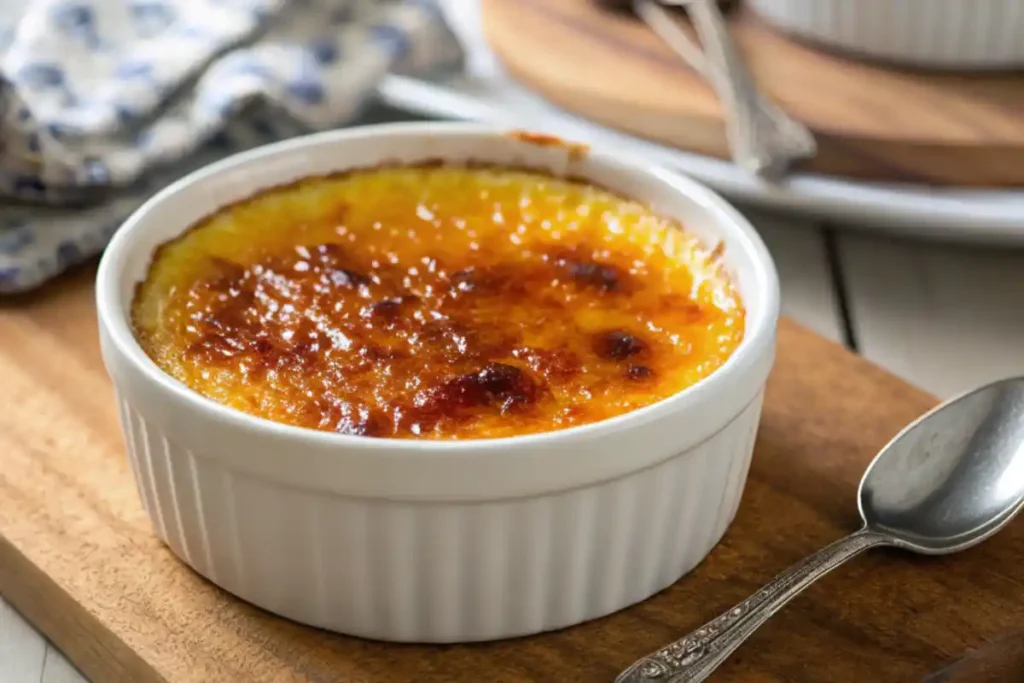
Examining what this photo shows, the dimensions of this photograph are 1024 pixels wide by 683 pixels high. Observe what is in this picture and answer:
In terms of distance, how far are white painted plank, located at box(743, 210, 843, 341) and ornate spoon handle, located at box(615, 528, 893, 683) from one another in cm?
48

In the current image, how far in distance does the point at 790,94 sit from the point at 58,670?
3.44 feet

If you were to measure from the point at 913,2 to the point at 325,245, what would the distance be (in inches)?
32.1

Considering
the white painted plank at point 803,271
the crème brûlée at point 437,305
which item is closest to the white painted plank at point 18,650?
the crème brûlée at point 437,305

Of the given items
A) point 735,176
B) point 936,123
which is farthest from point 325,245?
point 936,123

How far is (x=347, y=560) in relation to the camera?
1.02 metres

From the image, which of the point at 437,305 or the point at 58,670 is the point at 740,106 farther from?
the point at 58,670

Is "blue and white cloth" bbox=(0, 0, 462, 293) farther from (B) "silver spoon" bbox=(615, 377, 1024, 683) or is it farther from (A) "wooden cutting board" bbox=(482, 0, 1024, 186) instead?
(B) "silver spoon" bbox=(615, 377, 1024, 683)

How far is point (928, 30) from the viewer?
169cm

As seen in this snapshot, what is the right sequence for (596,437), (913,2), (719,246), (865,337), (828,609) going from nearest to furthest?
1. (596,437)
2. (828,609)
3. (719,246)
4. (865,337)
5. (913,2)

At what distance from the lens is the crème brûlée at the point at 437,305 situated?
3.59 ft

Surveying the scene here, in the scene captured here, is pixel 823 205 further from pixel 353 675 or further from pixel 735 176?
pixel 353 675

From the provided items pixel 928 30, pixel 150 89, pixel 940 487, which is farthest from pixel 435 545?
pixel 928 30

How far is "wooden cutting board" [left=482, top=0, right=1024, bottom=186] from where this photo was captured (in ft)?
5.10

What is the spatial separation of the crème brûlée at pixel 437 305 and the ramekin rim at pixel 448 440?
0.12 ft
